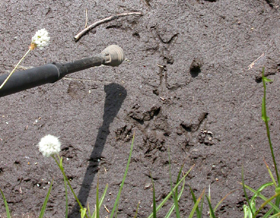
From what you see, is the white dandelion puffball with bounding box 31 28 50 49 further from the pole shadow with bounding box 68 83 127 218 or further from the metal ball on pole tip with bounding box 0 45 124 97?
the pole shadow with bounding box 68 83 127 218

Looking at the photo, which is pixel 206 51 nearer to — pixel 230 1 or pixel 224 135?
pixel 230 1

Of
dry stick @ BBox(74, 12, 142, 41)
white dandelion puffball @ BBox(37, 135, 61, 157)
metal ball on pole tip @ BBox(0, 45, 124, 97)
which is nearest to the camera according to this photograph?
white dandelion puffball @ BBox(37, 135, 61, 157)

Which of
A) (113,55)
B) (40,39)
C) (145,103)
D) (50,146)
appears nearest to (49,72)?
(40,39)

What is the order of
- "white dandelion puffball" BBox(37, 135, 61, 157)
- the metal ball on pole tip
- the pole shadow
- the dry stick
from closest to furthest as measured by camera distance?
"white dandelion puffball" BBox(37, 135, 61, 157), the metal ball on pole tip, the pole shadow, the dry stick

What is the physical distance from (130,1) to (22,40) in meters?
0.77

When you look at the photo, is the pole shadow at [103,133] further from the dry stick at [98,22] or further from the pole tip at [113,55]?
the dry stick at [98,22]

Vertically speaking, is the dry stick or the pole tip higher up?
the dry stick

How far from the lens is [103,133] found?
2.09 meters

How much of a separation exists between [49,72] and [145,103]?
80 centimetres

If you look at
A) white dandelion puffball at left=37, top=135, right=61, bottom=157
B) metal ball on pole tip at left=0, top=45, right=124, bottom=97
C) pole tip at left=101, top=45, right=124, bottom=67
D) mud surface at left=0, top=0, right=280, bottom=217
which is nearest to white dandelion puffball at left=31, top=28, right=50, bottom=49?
metal ball on pole tip at left=0, top=45, right=124, bottom=97

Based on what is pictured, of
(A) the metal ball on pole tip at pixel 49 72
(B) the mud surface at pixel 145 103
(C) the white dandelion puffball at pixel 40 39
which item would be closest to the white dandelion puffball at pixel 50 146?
(A) the metal ball on pole tip at pixel 49 72

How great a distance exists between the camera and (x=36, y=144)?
2064 millimetres

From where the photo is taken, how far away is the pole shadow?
6.56ft

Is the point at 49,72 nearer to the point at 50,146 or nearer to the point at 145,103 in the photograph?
the point at 50,146
